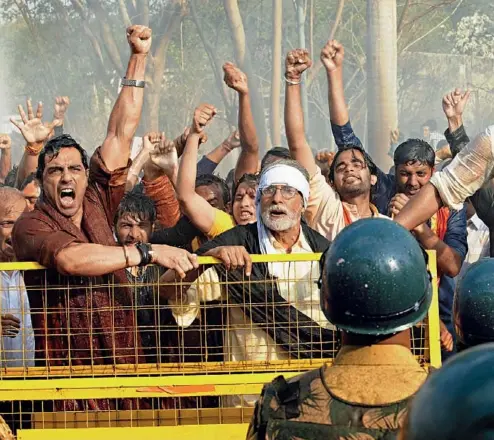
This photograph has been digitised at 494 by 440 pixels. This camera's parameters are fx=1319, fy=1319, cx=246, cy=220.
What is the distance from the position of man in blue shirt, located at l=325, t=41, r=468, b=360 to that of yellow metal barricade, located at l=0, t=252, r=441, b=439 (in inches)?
49.1

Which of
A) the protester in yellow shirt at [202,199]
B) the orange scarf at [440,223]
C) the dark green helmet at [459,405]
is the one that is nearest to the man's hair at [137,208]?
the protester in yellow shirt at [202,199]

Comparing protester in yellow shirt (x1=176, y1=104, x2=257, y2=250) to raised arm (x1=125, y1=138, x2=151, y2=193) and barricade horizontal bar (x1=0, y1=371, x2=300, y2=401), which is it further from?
barricade horizontal bar (x1=0, y1=371, x2=300, y2=401)

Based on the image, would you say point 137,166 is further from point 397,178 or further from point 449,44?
point 449,44

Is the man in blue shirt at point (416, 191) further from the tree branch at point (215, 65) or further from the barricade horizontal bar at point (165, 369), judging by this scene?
the tree branch at point (215, 65)

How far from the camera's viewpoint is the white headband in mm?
6055

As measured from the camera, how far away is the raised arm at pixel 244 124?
8.10 m

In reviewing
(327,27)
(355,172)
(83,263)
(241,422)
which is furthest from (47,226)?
(327,27)

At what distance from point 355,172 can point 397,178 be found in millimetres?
926

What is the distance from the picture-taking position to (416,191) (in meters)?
7.82

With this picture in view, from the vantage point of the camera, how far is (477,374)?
5.75 feet

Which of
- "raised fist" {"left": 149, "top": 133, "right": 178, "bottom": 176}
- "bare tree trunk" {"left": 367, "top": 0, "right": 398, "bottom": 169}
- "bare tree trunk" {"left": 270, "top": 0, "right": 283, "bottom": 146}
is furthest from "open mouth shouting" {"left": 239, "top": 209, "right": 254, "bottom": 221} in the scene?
"bare tree trunk" {"left": 270, "top": 0, "right": 283, "bottom": 146}

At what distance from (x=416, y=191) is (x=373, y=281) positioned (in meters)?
5.04

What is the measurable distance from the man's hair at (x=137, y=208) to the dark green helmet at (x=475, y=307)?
3620 mm

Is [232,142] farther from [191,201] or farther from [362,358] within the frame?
[362,358]
